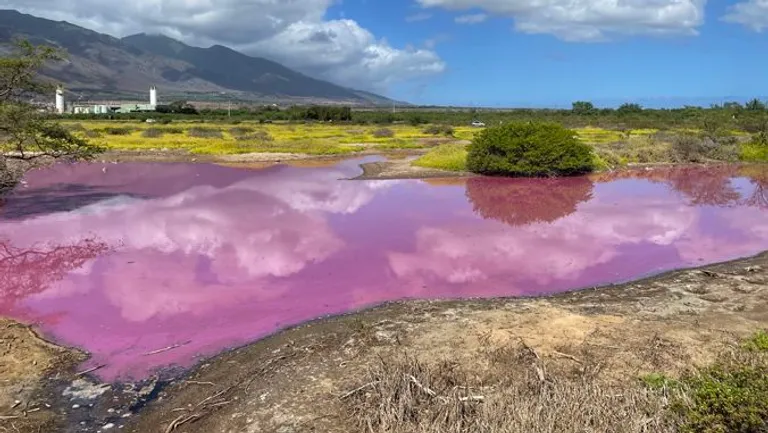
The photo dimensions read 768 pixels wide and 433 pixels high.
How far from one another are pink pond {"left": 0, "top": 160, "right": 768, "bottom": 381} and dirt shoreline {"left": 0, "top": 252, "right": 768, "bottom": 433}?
0.63m

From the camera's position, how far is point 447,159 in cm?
3294

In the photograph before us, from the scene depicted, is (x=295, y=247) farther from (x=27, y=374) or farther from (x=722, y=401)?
(x=722, y=401)

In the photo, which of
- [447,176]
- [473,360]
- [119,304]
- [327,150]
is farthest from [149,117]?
[473,360]

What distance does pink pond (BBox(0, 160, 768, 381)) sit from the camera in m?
10.5

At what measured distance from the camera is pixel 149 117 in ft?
257

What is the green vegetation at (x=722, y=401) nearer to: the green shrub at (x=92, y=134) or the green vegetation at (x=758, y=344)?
the green vegetation at (x=758, y=344)

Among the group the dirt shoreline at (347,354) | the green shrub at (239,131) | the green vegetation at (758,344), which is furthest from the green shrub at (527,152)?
the green shrub at (239,131)

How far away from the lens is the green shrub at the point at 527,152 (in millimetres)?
29391

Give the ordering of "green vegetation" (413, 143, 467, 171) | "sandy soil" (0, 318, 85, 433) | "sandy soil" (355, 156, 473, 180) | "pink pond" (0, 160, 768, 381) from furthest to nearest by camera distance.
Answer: "green vegetation" (413, 143, 467, 171) → "sandy soil" (355, 156, 473, 180) → "pink pond" (0, 160, 768, 381) → "sandy soil" (0, 318, 85, 433)

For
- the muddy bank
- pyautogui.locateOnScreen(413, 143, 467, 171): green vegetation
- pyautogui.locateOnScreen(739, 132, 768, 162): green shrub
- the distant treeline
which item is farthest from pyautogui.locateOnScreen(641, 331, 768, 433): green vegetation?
the distant treeline

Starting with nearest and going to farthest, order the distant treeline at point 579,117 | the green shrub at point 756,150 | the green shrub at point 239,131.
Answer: the green shrub at point 756,150 → the green shrub at point 239,131 → the distant treeline at point 579,117

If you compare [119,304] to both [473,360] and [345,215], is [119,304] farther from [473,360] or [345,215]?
[345,215]

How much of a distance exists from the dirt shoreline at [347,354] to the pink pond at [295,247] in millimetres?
629

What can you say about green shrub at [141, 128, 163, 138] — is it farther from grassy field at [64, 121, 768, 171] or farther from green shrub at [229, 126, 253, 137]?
green shrub at [229, 126, 253, 137]
